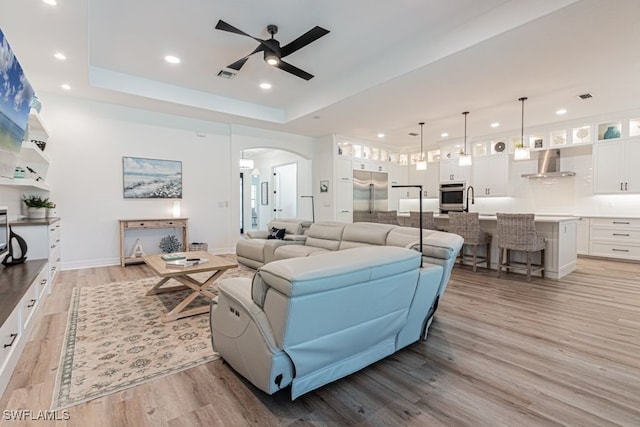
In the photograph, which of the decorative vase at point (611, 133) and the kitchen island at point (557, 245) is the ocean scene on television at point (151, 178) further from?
the decorative vase at point (611, 133)

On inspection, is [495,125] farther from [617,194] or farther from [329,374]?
[329,374]

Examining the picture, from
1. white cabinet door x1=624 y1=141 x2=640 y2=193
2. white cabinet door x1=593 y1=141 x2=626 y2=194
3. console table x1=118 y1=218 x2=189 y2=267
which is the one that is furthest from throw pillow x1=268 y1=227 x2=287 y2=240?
white cabinet door x1=624 y1=141 x2=640 y2=193

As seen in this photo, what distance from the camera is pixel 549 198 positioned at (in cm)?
720

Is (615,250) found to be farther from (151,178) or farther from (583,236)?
(151,178)

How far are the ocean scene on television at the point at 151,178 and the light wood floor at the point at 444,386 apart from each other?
123 inches

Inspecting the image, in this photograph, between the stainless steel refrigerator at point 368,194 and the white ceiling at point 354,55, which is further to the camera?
the stainless steel refrigerator at point 368,194

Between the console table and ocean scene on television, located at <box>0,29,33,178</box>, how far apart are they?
2.62 meters

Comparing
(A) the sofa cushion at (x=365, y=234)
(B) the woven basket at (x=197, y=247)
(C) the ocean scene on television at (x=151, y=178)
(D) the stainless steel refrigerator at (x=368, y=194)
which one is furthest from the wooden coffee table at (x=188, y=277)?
(D) the stainless steel refrigerator at (x=368, y=194)

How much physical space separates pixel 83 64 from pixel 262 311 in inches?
171

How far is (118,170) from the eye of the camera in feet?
18.5

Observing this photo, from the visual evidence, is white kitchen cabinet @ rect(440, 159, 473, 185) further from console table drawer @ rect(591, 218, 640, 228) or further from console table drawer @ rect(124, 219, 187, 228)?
console table drawer @ rect(124, 219, 187, 228)

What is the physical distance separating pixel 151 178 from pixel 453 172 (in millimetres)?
7198

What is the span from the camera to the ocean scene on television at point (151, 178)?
5.71 m

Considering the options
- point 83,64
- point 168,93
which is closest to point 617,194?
point 168,93
